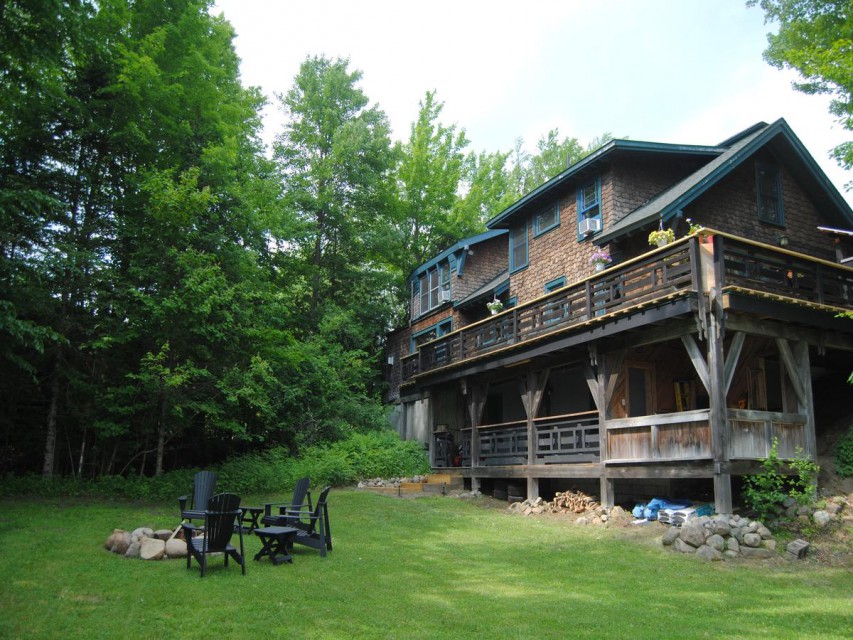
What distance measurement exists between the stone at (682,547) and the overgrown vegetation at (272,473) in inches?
438

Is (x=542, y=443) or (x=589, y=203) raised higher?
(x=589, y=203)

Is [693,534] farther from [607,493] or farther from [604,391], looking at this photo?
A: [604,391]

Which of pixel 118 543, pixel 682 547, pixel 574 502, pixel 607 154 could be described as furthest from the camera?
pixel 607 154

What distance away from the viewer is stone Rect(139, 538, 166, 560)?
9.16 meters

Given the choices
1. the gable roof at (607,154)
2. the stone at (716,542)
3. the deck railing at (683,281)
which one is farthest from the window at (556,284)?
the stone at (716,542)

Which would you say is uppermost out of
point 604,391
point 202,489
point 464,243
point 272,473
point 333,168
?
point 333,168

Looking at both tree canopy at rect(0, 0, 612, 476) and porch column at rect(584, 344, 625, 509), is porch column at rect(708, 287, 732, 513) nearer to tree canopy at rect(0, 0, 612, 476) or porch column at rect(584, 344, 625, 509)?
porch column at rect(584, 344, 625, 509)

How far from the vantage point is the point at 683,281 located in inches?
484

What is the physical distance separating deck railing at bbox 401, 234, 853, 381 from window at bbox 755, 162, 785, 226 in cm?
360

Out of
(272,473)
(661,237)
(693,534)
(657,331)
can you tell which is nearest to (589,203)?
(661,237)

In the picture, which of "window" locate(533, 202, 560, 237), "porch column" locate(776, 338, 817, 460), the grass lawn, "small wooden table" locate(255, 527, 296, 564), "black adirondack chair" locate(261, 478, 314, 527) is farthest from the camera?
"window" locate(533, 202, 560, 237)

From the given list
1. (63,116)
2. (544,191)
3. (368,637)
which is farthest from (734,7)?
(368,637)

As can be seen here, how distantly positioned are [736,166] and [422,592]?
45.1 ft

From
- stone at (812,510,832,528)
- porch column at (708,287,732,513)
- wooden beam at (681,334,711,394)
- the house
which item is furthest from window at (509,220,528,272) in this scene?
stone at (812,510,832,528)
